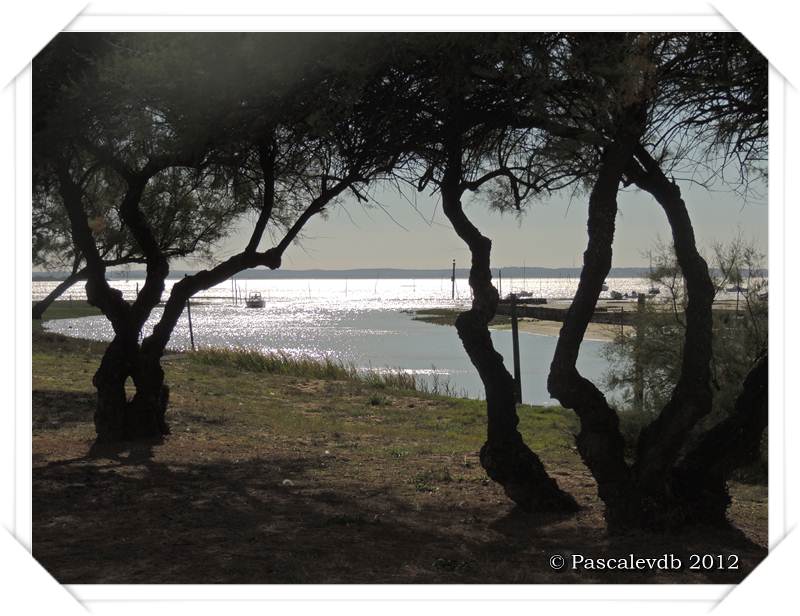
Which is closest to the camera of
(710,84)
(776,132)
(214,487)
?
(776,132)

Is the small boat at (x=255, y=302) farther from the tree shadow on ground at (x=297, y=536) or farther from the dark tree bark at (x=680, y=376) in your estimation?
the dark tree bark at (x=680, y=376)

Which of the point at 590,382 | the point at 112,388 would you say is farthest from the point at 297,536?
the point at 112,388

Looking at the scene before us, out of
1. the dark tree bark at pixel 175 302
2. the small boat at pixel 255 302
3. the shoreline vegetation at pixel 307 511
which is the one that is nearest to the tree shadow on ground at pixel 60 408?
the shoreline vegetation at pixel 307 511

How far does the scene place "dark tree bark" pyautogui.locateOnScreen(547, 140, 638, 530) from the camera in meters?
5.36

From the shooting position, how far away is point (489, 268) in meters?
6.26

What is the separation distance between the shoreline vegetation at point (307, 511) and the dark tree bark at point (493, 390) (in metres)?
0.20

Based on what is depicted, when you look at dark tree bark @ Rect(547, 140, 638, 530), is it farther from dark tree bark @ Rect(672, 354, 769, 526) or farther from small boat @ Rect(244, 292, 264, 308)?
small boat @ Rect(244, 292, 264, 308)

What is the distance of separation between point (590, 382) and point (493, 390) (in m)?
0.99

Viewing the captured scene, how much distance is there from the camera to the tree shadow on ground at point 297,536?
190 inches
